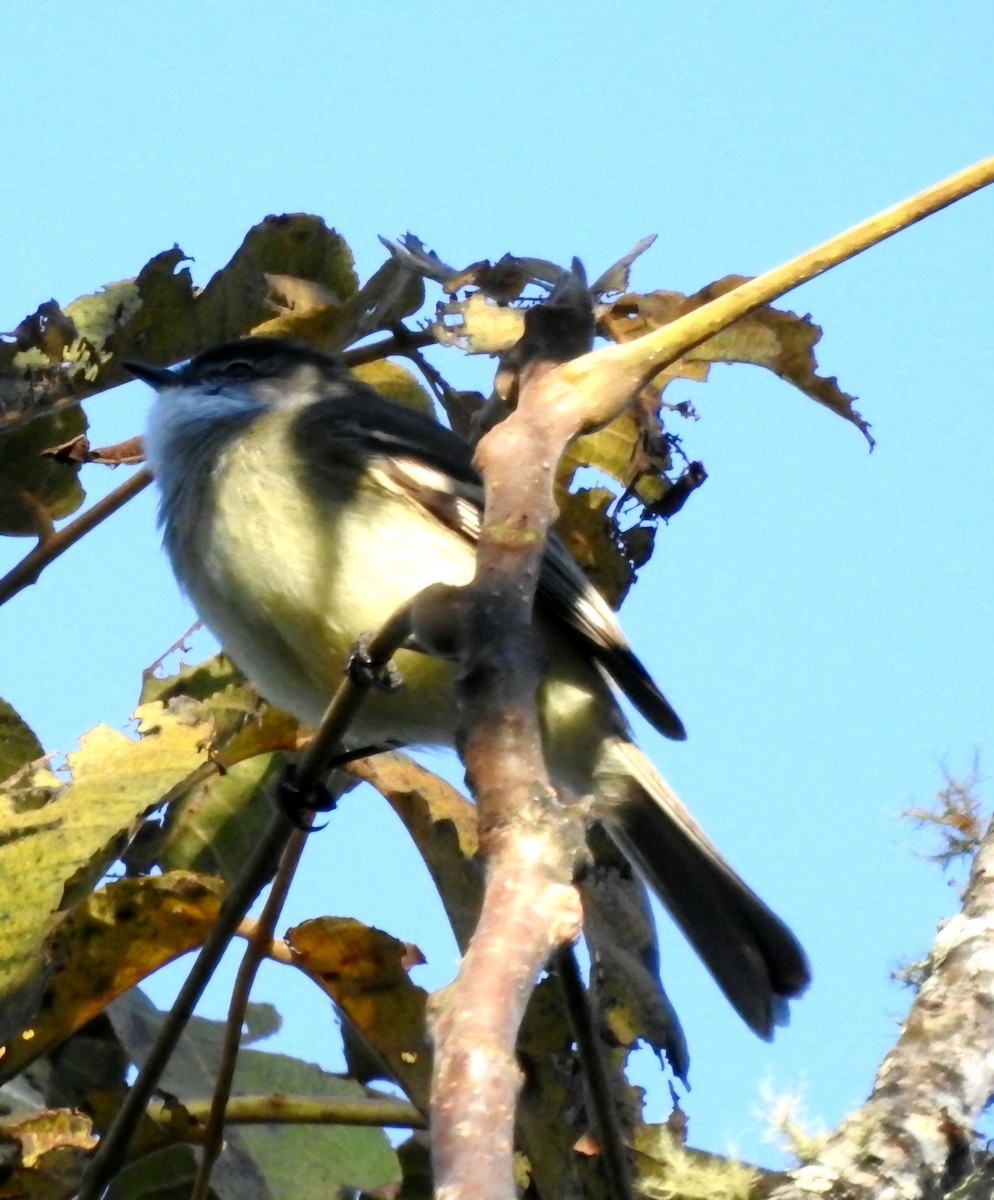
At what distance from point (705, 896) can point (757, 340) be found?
1.29 m

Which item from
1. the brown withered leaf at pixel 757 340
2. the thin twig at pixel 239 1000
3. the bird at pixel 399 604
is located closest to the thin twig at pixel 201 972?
the thin twig at pixel 239 1000

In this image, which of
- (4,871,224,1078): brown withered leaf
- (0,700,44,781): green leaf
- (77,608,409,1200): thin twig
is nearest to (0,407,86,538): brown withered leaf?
(0,700,44,781): green leaf

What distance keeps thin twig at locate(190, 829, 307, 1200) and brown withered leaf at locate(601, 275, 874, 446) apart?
1184mm

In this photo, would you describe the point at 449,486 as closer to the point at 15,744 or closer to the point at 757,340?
the point at 757,340

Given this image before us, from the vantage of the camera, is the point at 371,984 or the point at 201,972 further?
the point at 371,984

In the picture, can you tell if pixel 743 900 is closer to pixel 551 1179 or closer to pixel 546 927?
pixel 551 1179

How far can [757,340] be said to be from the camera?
3361mm

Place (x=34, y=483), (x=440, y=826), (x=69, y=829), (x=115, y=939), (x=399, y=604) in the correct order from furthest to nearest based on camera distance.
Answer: (x=34, y=483), (x=399, y=604), (x=440, y=826), (x=115, y=939), (x=69, y=829)

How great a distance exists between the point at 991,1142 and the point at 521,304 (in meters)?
1.53

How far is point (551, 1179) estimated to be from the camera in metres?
2.89

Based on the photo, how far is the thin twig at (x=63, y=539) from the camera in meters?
3.46

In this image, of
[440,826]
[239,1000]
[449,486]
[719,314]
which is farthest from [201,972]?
[449,486]

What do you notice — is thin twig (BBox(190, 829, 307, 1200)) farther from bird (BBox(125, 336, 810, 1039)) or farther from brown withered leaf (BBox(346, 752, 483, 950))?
bird (BBox(125, 336, 810, 1039))

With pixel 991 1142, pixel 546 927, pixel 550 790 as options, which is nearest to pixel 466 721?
pixel 550 790
